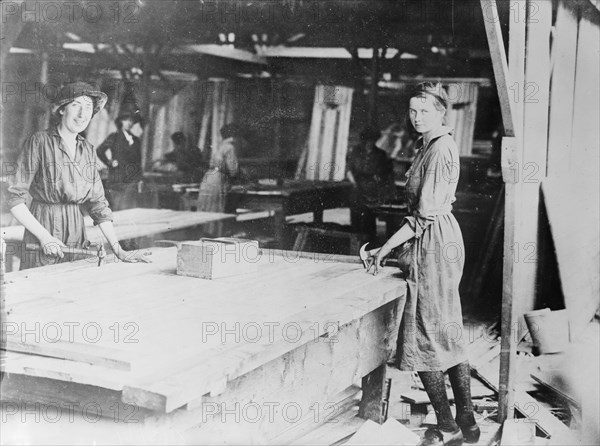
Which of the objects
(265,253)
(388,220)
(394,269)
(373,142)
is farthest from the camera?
(373,142)

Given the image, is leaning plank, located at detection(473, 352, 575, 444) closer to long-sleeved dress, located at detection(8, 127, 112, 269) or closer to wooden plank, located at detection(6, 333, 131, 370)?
wooden plank, located at detection(6, 333, 131, 370)

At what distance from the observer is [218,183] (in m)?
7.95

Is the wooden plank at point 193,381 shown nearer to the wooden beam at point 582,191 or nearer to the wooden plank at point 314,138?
the wooden beam at point 582,191

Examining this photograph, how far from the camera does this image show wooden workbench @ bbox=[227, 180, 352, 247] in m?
7.32

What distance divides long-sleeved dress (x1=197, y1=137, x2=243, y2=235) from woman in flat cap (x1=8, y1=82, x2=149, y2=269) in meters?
2.84

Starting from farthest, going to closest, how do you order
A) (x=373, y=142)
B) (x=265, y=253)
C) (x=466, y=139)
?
(x=466, y=139), (x=373, y=142), (x=265, y=253)

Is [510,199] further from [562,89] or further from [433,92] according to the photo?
[562,89]

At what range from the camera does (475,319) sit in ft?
19.7

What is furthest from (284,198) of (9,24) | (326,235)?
(9,24)

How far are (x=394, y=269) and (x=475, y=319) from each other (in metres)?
2.42

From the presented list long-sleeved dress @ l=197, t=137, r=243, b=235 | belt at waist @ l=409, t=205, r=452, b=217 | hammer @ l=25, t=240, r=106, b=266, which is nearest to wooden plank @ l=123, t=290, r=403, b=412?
belt at waist @ l=409, t=205, r=452, b=217

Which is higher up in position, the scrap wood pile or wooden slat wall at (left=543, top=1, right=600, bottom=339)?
wooden slat wall at (left=543, top=1, right=600, bottom=339)

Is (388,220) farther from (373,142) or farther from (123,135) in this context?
(123,135)

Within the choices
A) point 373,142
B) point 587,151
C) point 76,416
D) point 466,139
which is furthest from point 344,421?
point 466,139
